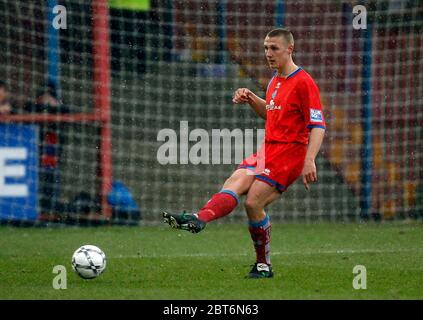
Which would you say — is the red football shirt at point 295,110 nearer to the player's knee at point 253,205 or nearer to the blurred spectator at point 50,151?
the player's knee at point 253,205

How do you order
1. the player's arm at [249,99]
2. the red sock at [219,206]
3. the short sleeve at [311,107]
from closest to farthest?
the red sock at [219,206]
the short sleeve at [311,107]
the player's arm at [249,99]

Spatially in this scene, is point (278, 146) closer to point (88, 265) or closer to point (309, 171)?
point (309, 171)

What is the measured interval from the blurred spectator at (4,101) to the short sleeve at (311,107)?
6131 millimetres

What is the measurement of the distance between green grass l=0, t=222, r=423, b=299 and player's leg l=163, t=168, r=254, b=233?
469mm

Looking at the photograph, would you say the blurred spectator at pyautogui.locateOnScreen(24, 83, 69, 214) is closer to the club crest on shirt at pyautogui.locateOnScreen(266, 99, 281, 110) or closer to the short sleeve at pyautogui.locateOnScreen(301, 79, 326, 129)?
the club crest on shirt at pyautogui.locateOnScreen(266, 99, 281, 110)

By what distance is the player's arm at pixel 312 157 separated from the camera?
321 inches

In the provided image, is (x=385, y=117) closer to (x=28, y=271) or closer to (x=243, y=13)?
(x=243, y=13)

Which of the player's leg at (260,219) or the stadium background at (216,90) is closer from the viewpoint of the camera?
the player's leg at (260,219)

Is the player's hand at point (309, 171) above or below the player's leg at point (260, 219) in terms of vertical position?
above

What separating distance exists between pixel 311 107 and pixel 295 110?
16cm

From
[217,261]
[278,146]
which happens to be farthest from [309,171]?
[217,261]

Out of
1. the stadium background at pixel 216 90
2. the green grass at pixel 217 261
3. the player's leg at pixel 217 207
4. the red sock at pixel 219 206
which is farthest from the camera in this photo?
the stadium background at pixel 216 90

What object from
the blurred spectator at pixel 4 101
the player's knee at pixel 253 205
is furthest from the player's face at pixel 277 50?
the blurred spectator at pixel 4 101

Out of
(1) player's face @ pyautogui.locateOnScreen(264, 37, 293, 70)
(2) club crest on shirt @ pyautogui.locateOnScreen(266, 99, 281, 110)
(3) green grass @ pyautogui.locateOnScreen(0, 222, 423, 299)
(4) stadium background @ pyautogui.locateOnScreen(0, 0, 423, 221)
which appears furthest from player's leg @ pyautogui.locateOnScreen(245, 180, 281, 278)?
(4) stadium background @ pyautogui.locateOnScreen(0, 0, 423, 221)
